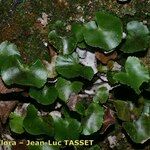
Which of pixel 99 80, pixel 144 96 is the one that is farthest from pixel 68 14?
pixel 144 96

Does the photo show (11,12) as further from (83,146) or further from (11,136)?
(83,146)

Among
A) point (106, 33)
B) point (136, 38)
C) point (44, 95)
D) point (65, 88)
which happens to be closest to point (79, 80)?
point (65, 88)

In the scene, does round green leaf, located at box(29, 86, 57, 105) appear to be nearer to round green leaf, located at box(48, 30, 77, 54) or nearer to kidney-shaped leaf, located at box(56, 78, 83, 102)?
kidney-shaped leaf, located at box(56, 78, 83, 102)

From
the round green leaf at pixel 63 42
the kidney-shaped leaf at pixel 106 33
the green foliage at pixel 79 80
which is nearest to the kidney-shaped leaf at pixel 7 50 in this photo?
the green foliage at pixel 79 80

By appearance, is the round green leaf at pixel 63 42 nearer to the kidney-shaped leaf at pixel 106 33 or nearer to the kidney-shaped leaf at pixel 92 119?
the kidney-shaped leaf at pixel 106 33

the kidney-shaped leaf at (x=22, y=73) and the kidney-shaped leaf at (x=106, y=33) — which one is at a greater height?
the kidney-shaped leaf at (x=106, y=33)

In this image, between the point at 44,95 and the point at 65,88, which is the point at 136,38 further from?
the point at 44,95
